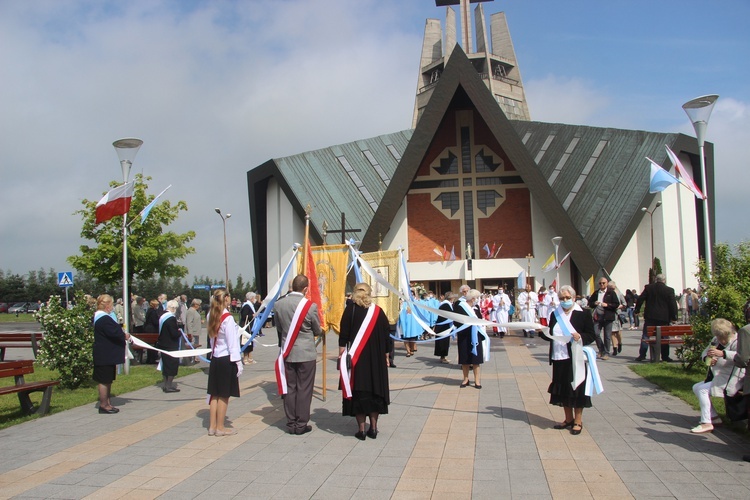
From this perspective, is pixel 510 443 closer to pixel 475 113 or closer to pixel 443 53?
pixel 475 113

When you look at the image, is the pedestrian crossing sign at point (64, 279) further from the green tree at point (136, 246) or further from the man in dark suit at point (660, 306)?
the man in dark suit at point (660, 306)

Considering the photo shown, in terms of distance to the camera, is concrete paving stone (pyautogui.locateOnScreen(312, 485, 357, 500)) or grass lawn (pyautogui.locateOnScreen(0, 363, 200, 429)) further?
grass lawn (pyautogui.locateOnScreen(0, 363, 200, 429))

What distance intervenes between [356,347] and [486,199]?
27.4 m

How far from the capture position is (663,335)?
11812 mm

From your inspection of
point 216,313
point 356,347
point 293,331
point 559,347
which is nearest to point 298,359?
point 293,331

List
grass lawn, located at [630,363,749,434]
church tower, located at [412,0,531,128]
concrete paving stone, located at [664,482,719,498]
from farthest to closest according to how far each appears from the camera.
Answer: church tower, located at [412,0,531,128] < grass lawn, located at [630,363,749,434] < concrete paving stone, located at [664,482,719,498]

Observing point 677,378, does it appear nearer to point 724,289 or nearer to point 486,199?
point 724,289

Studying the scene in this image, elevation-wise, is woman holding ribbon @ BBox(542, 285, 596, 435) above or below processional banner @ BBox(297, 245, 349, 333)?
below

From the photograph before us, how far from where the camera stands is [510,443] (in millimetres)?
6383

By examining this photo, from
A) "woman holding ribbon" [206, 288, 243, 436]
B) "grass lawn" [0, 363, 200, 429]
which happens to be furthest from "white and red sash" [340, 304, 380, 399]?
"grass lawn" [0, 363, 200, 429]

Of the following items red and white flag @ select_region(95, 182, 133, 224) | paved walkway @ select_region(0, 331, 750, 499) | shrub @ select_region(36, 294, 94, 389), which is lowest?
paved walkway @ select_region(0, 331, 750, 499)

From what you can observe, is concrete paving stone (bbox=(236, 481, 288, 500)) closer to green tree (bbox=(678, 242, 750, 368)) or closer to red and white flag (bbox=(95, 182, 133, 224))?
green tree (bbox=(678, 242, 750, 368))

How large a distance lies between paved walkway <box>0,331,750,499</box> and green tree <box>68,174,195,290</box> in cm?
1796

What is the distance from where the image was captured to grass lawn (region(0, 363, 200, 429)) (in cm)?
843
